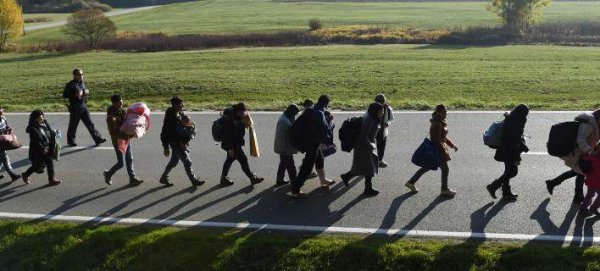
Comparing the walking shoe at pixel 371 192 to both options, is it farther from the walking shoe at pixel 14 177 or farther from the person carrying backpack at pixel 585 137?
the walking shoe at pixel 14 177

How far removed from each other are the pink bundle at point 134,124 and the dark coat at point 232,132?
1480mm

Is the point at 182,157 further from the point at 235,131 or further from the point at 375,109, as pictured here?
the point at 375,109

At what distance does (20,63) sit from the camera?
1192 inches

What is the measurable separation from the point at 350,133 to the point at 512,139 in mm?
2269

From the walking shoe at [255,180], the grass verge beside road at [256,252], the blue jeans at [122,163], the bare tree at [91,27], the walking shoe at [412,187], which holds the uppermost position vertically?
the bare tree at [91,27]

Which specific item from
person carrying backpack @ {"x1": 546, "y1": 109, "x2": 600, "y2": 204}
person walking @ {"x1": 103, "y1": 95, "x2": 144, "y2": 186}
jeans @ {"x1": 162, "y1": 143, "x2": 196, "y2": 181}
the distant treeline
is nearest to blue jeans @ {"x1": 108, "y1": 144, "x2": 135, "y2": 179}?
person walking @ {"x1": 103, "y1": 95, "x2": 144, "y2": 186}

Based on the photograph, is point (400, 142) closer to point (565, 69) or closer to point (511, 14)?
point (565, 69)

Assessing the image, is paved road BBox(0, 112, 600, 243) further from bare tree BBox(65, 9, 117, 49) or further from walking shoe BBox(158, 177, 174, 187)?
bare tree BBox(65, 9, 117, 49)

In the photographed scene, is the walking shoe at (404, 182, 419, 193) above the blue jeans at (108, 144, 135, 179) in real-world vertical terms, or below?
below

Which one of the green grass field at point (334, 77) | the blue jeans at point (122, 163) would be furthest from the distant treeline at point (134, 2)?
the blue jeans at point (122, 163)

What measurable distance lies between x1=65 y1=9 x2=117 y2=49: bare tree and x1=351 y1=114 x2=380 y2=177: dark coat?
109 feet

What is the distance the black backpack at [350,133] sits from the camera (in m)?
8.30

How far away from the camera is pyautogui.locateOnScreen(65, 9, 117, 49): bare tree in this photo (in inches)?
1486

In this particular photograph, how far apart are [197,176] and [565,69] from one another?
17473 millimetres
